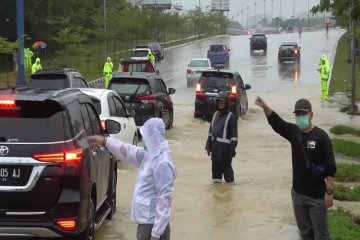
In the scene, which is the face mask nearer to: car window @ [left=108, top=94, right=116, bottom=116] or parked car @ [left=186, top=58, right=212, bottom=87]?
car window @ [left=108, top=94, right=116, bottom=116]

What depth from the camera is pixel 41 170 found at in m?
6.19

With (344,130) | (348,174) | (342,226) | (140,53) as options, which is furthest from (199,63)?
(342,226)

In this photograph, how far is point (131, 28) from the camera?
5944 cm

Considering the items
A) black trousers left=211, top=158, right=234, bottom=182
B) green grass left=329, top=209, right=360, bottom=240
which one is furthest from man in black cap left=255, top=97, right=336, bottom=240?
black trousers left=211, top=158, right=234, bottom=182

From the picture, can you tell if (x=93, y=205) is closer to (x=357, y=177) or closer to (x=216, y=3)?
(x=357, y=177)

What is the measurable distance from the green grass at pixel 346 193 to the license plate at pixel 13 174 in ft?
19.2

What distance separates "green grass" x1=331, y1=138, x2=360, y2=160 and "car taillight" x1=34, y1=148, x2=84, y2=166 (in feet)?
34.5

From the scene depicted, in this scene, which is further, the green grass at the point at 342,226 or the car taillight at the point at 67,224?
the green grass at the point at 342,226

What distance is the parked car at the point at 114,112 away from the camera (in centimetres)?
1287

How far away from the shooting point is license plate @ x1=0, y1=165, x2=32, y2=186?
6.19 meters

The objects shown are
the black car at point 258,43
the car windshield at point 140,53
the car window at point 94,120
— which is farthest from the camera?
the black car at point 258,43

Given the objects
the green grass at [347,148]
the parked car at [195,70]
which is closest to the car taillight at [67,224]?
the green grass at [347,148]

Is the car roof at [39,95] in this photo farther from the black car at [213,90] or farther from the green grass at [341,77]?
the green grass at [341,77]

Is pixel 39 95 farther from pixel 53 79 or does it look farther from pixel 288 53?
pixel 288 53
